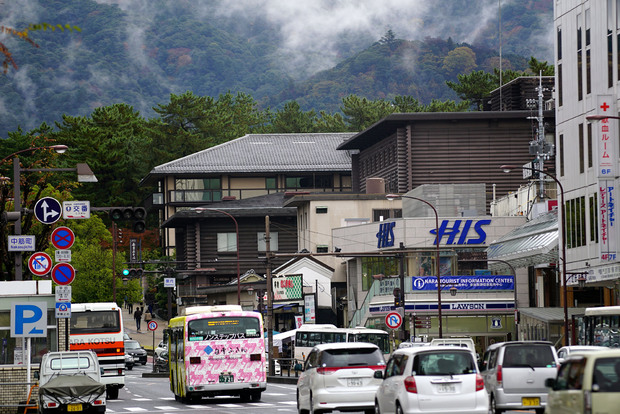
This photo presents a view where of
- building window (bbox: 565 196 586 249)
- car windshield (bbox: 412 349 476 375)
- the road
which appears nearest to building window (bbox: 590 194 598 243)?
building window (bbox: 565 196 586 249)

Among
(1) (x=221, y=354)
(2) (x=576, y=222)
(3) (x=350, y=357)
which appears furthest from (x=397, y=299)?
(3) (x=350, y=357)

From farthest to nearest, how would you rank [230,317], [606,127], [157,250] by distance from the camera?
[157,250] < [606,127] < [230,317]

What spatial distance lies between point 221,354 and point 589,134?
2129 cm

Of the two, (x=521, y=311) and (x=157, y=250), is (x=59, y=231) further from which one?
(x=157, y=250)

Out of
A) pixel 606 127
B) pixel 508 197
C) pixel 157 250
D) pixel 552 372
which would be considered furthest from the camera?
pixel 157 250

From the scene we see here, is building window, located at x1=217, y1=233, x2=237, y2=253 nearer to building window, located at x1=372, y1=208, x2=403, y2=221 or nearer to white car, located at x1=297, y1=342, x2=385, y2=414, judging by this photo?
building window, located at x1=372, y1=208, x2=403, y2=221

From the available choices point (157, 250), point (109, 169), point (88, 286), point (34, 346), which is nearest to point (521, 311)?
point (34, 346)

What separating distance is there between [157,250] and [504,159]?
40.9 m

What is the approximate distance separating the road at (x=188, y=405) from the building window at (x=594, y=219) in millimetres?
14537

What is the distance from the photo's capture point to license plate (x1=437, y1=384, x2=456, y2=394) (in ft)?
67.0

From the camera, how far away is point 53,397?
90.8 feet

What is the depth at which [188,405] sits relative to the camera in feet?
111

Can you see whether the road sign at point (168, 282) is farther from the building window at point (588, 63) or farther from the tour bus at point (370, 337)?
the building window at point (588, 63)

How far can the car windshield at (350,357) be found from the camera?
2520cm
